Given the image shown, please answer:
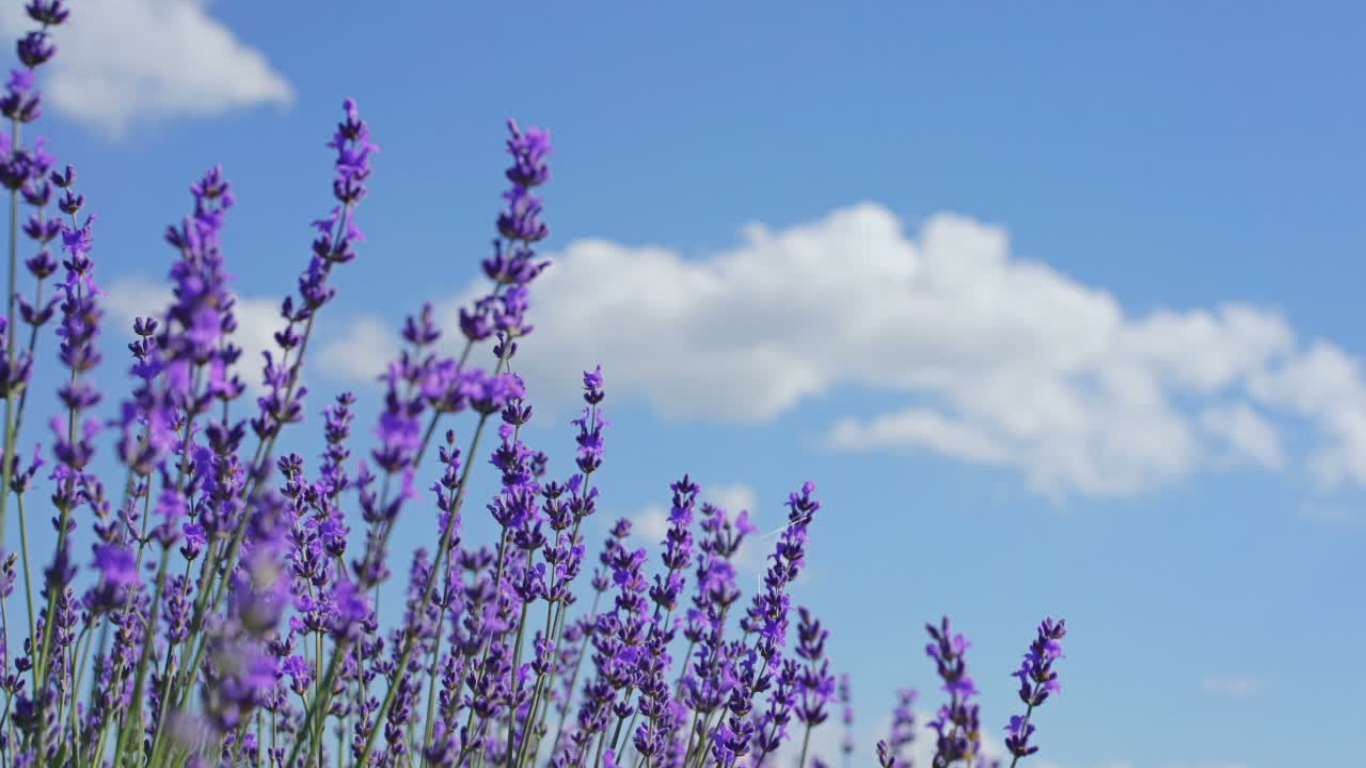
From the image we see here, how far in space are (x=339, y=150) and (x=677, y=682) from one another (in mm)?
2718

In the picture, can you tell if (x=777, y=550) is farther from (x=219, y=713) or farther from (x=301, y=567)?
(x=219, y=713)

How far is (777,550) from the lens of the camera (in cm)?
518

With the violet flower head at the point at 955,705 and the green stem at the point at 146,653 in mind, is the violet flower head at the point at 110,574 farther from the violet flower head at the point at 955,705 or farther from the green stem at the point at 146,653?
the violet flower head at the point at 955,705

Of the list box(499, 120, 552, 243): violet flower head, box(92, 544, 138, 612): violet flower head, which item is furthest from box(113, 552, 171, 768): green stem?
box(499, 120, 552, 243): violet flower head

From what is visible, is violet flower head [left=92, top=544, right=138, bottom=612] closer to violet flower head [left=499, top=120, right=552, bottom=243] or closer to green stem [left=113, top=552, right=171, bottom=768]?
green stem [left=113, top=552, right=171, bottom=768]

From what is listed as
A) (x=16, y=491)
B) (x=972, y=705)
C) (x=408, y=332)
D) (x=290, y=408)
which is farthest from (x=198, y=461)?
(x=972, y=705)

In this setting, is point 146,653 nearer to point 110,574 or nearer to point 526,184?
point 110,574

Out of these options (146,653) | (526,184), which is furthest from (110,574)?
(526,184)

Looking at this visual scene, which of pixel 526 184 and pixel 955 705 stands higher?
pixel 526 184

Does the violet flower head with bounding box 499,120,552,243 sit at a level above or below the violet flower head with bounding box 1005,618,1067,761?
above

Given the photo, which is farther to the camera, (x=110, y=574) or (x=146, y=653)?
(x=110, y=574)

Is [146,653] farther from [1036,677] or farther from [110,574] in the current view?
[1036,677]

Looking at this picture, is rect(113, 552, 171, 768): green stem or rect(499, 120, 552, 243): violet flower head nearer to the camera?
rect(113, 552, 171, 768): green stem

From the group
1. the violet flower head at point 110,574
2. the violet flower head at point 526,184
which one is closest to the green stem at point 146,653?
the violet flower head at point 110,574
